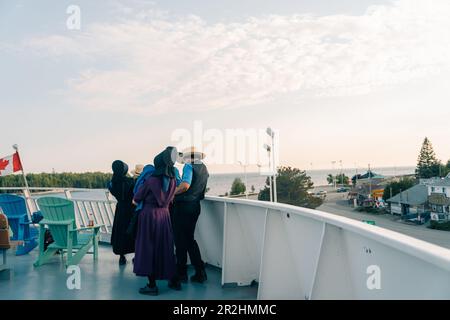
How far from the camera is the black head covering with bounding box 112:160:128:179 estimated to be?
516 cm

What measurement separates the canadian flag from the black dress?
488 cm

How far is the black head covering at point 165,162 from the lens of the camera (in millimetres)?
3975

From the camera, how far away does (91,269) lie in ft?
17.7

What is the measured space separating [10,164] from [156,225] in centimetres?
653

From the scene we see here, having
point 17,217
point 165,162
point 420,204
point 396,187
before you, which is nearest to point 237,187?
point 420,204

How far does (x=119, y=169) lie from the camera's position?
5.18 m

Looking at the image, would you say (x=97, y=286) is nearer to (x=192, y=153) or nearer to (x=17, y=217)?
(x=192, y=153)

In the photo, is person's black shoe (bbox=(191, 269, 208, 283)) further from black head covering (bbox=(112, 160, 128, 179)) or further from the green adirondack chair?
the green adirondack chair

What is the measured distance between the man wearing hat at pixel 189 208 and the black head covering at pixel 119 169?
0.95 metres

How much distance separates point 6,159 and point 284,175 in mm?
55813

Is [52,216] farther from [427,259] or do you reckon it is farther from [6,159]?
[427,259]

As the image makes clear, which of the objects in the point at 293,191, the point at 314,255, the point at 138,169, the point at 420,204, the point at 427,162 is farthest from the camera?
the point at 427,162

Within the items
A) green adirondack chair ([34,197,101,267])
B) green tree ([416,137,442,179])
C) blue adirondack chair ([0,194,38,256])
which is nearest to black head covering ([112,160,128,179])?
green adirondack chair ([34,197,101,267])

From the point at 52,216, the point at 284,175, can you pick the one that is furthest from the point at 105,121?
the point at 284,175
